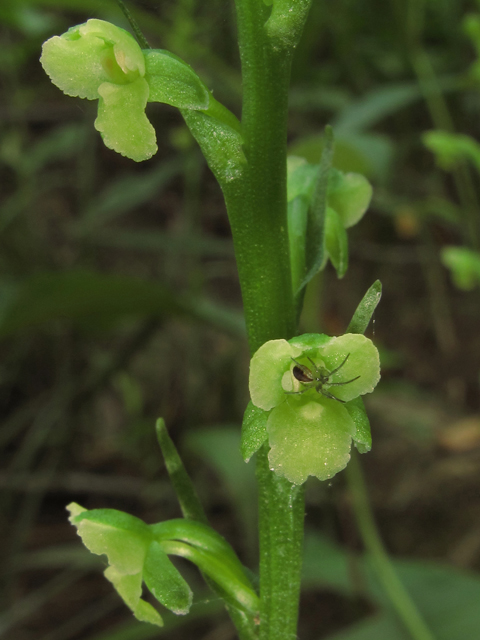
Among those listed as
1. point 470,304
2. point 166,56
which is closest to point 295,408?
point 166,56

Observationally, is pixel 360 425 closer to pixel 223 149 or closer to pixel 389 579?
pixel 223 149

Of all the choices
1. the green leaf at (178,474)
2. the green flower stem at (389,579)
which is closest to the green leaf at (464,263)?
the green flower stem at (389,579)

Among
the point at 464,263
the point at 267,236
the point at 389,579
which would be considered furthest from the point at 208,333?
the point at 267,236

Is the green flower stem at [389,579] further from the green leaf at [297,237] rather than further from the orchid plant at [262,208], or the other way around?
the green leaf at [297,237]

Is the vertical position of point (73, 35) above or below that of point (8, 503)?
above

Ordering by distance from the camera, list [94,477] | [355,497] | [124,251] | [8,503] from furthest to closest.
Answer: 1. [124,251]
2. [94,477]
3. [8,503]
4. [355,497]

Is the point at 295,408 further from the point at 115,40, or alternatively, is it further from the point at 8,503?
the point at 8,503

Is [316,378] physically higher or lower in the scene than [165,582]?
higher
